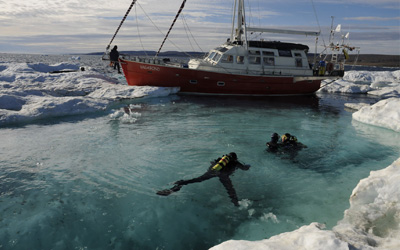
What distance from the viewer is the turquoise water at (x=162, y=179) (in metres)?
5.48

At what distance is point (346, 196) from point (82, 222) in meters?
6.47

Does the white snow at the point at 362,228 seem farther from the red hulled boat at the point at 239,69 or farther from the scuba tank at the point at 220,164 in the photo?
the red hulled boat at the point at 239,69

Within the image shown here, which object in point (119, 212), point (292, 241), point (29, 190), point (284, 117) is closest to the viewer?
point (292, 241)

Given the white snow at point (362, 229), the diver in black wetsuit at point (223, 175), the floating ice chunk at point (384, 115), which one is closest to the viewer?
the white snow at point (362, 229)

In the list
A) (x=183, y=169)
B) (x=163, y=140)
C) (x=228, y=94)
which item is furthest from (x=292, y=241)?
(x=228, y=94)

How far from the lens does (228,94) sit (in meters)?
22.2

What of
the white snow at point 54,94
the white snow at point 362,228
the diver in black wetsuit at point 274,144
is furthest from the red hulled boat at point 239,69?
the white snow at point 362,228

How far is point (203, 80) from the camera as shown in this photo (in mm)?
21578

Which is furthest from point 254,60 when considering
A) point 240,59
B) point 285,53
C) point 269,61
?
point 285,53

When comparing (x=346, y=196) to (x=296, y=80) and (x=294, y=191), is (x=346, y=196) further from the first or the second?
(x=296, y=80)

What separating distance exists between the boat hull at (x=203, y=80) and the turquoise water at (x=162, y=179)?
756 centimetres

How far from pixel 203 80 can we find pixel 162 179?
14.8m

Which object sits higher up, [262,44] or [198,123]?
[262,44]

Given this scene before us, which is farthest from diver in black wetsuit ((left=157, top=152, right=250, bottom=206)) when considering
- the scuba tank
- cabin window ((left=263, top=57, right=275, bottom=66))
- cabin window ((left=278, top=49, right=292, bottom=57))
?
cabin window ((left=278, top=49, right=292, bottom=57))
